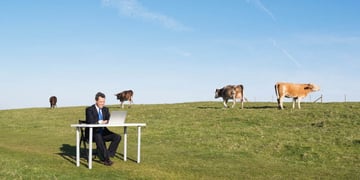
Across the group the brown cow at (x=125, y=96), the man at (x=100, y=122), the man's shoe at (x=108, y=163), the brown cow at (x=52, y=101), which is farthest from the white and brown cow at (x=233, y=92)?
the man's shoe at (x=108, y=163)

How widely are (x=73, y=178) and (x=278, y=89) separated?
25.8m

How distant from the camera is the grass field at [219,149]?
12910 mm

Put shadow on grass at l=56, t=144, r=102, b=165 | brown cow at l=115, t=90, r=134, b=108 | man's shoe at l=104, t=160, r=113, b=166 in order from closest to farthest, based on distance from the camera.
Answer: man's shoe at l=104, t=160, r=113, b=166, shadow on grass at l=56, t=144, r=102, b=165, brown cow at l=115, t=90, r=134, b=108

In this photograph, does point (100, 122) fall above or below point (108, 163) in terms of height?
above

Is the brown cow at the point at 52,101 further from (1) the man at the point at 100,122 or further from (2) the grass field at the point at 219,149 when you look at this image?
(1) the man at the point at 100,122

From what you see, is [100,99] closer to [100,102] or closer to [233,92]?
[100,102]

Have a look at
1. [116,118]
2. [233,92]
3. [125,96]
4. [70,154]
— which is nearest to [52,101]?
[125,96]

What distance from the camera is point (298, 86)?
117 feet

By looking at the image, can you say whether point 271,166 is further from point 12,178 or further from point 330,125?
point 330,125

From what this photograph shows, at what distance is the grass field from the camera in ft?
42.4

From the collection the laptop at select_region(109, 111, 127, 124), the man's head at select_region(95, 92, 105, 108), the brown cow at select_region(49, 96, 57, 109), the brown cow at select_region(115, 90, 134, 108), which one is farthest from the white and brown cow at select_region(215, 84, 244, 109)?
the laptop at select_region(109, 111, 127, 124)

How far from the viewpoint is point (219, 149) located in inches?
712

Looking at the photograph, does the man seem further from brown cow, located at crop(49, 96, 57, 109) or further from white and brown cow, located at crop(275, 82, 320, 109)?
brown cow, located at crop(49, 96, 57, 109)

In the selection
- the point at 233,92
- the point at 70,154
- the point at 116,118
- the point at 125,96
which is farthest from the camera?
the point at 125,96
